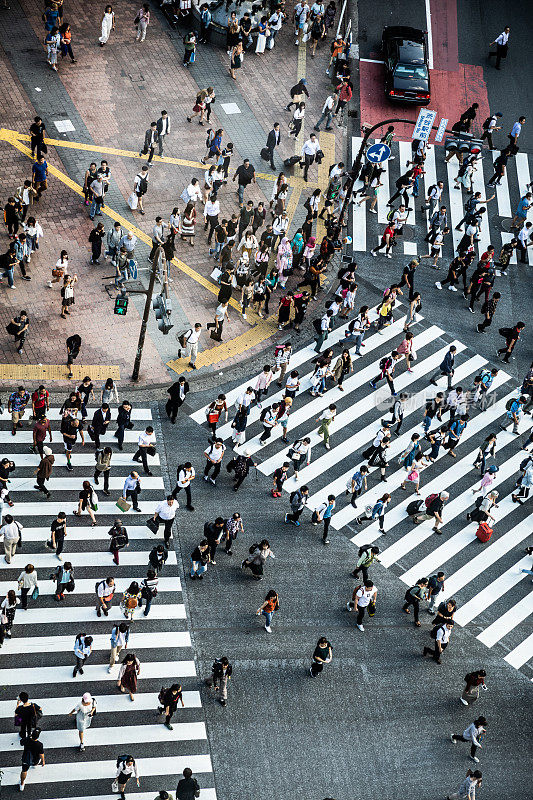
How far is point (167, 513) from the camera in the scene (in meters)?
28.1

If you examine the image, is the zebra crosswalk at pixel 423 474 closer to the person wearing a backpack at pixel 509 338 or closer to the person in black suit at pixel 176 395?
the person wearing a backpack at pixel 509 338

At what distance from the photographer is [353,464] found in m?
32.3

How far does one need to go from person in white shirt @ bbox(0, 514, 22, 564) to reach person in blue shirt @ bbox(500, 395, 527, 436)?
1466cm

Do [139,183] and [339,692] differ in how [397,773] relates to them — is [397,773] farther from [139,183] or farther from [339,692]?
[139,183]

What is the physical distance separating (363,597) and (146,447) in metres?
6.78

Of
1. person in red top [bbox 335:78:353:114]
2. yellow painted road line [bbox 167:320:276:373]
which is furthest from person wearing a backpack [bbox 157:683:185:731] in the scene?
person in red top [bbox 335:78:353:114]

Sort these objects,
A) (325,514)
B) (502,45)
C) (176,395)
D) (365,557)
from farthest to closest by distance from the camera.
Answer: (502,45)
(176,395)
(325,514)
(365,557)

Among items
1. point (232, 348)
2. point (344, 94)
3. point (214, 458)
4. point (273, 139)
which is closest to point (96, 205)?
point (232, 348)

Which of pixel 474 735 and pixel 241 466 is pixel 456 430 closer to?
pixel 241 466

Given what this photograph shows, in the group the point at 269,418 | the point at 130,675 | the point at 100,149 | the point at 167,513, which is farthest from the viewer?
the point at 100,149

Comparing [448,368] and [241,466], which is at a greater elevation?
[448,368]

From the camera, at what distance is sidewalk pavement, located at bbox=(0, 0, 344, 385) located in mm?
34562

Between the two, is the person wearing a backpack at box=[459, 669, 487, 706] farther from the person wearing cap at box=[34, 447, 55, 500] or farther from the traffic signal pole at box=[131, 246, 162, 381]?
the traffic signal pole at box=[131, 246, 162, 381]

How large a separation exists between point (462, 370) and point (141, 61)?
1795 cm
